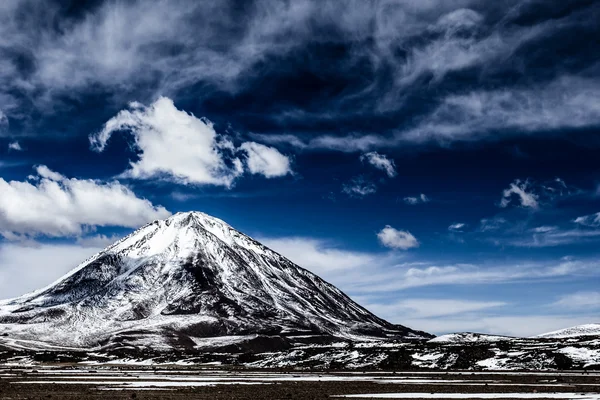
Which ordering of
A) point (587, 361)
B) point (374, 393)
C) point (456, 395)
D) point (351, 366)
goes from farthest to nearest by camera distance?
1. point (351, 366)
2. point (587, 361)
3. point (374, 393)
4. point (456, 395)

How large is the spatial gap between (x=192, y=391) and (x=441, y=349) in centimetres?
6641

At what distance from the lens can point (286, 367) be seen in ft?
367

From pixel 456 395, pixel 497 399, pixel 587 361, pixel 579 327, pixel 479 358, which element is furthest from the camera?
pixel 579 327

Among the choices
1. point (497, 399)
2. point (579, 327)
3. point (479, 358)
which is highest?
point (579, 327)

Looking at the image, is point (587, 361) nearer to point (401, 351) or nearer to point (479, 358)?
point (479, 358)

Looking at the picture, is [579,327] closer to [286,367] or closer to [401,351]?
[401,351]

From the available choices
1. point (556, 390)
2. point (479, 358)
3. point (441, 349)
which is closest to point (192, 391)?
point (556, 390)

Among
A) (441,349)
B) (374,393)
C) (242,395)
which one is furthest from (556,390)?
(441,349)

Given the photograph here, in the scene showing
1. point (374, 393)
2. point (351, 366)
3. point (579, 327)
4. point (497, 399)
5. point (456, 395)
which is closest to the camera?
point (497, 399)

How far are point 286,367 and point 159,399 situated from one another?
71.6 meters

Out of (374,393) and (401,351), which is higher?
(401,351)

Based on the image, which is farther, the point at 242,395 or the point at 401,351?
the point at 401,351

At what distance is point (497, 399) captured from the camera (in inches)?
1601

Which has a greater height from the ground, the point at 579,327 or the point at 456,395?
the point at 579,327
